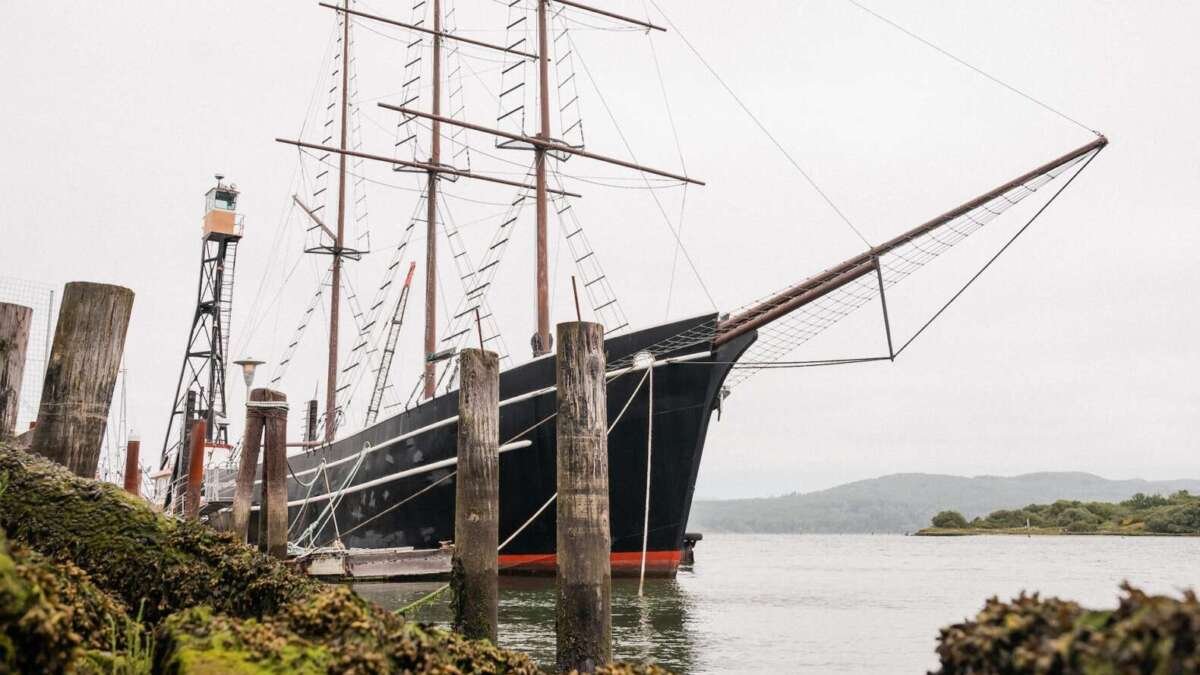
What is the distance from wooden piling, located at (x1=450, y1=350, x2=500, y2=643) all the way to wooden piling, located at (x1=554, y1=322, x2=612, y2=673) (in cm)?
196

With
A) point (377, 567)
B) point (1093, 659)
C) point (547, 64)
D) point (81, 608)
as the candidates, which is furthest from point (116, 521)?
point (547, 64)

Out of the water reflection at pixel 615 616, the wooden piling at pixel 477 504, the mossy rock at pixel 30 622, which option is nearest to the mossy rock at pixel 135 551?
the mossy rock at pixel 30 622

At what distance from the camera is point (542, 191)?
95.2 feet

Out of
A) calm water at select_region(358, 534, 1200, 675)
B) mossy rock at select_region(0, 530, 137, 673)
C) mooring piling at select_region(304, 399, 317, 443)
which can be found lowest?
calm water at select_region(358, 534, 1200, 675)

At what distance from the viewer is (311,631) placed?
4074mm

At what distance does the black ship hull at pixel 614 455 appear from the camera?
71.5 ft

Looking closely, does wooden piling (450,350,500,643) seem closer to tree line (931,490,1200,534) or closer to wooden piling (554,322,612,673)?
wooden piling (554,322,612,673)

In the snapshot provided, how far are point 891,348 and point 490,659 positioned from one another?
51.5 ft

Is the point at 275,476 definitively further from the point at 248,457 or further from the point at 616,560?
the point at 616,560

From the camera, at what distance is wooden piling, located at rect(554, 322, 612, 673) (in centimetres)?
940

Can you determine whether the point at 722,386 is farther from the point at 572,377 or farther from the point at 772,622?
the point at 572,377

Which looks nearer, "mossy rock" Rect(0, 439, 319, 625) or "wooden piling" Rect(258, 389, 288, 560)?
"mossy rock" Rect(0, 439, 319, 625)

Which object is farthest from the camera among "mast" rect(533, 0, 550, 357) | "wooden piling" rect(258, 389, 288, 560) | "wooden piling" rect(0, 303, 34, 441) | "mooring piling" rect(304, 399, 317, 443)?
"mooring piling" rect(304, 399, 317, 443)

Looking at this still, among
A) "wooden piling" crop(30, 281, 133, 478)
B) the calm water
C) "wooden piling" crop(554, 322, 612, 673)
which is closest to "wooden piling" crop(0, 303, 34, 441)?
"wooden piling" crop(30, 281, 133, 478)
